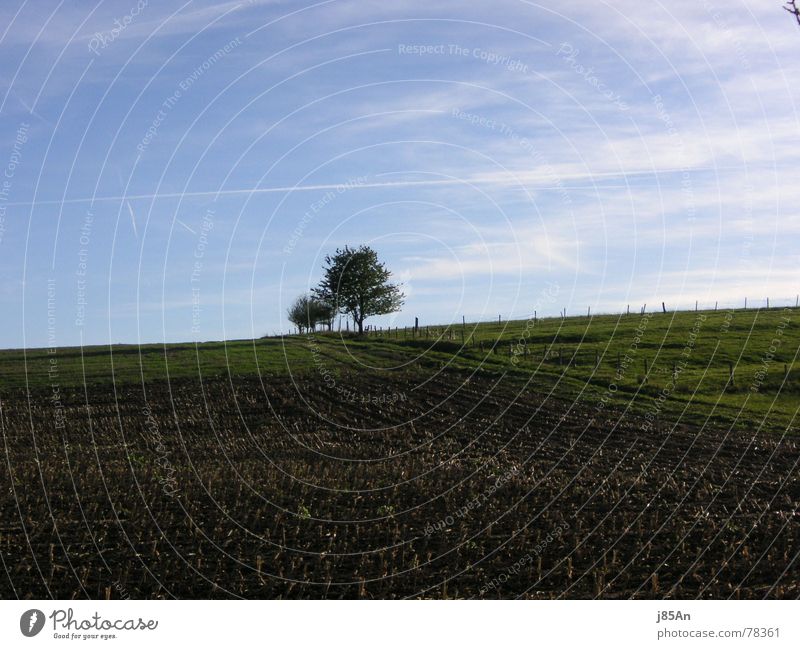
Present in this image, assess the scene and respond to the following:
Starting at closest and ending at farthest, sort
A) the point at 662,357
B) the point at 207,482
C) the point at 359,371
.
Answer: the point at 207,482 → the point at 359,371 → the point at 662,357

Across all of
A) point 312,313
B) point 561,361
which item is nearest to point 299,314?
point 312,313

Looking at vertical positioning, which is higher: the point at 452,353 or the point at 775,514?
the point at 452,353

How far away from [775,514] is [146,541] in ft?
53.5

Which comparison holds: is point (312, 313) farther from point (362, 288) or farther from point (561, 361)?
point (561, 361)

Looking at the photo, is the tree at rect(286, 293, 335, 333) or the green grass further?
the tree at rect(286, 293, 335, 333)

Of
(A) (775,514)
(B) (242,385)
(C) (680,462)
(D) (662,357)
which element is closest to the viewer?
(A) (775,514)

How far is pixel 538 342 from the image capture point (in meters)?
76.8

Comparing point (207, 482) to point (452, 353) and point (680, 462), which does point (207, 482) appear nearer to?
point (680, 462)

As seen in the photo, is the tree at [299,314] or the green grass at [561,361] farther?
the tree at [299,314]

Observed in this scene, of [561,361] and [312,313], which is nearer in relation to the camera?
[561,361]

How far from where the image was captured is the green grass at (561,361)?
53.3 m

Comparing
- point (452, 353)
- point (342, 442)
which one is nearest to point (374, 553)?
point (342, 442)

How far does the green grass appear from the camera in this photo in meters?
53.3

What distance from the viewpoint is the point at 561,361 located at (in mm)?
62781
